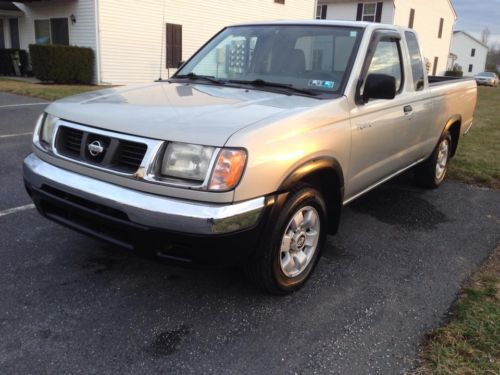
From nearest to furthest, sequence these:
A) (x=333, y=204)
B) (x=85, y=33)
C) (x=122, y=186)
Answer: (x=122, y=186), (x=333, y=204), (x=85, y=33)

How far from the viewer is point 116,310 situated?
294 centimetres

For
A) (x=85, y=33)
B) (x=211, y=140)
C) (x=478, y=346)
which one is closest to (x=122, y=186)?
(x=211, y=140)

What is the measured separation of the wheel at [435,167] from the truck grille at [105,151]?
157 inches

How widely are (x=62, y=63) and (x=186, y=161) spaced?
1583 centimetres

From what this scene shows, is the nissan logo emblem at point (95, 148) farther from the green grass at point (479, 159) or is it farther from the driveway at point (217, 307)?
the green grass at point (479, 159)

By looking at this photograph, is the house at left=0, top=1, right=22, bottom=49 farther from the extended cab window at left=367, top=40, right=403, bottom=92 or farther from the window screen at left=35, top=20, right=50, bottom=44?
the extended cab window at left=367, top=40, right=403, bottom=92

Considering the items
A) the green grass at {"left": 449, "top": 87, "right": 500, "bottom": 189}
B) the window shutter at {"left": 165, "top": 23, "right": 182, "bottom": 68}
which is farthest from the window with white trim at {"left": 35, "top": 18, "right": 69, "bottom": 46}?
the green grass at {"left": 449, "top": 87, "right": 500, "bottom": 189}

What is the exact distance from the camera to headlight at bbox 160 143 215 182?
2.53 m

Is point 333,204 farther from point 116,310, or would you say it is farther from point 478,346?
point 116,310

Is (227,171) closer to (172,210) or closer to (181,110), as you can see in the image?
(172,210)

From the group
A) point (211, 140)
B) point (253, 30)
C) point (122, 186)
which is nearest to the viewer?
point (211, 140)

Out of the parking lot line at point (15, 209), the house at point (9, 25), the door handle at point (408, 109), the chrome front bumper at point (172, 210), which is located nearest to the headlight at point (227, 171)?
→ the chrome front bumper at point (172, 210)

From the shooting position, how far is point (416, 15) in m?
36.3

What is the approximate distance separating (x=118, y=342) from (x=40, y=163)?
132cm
